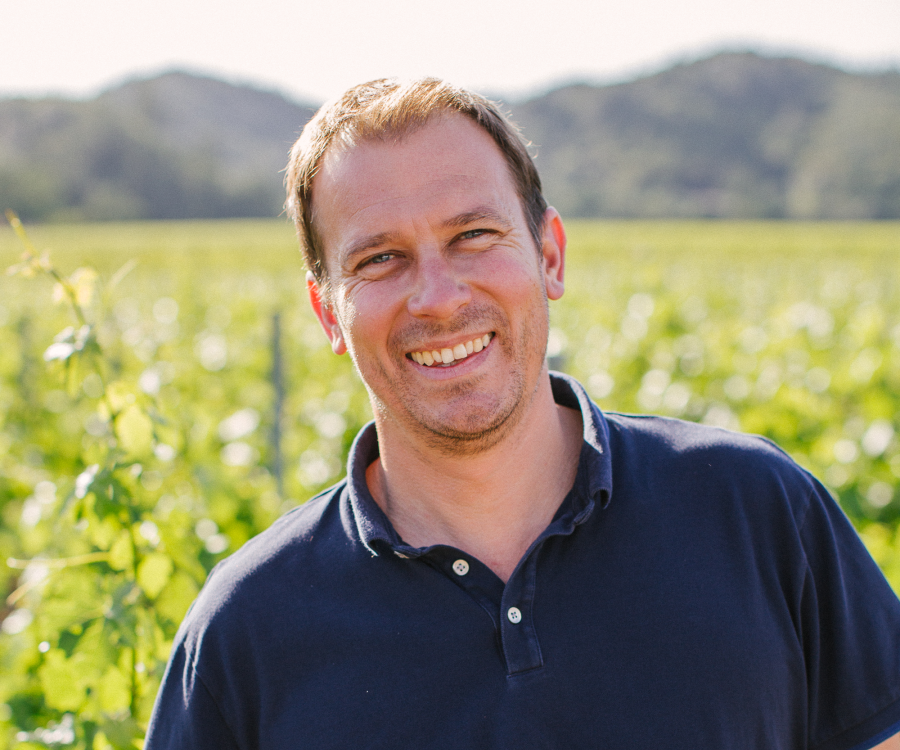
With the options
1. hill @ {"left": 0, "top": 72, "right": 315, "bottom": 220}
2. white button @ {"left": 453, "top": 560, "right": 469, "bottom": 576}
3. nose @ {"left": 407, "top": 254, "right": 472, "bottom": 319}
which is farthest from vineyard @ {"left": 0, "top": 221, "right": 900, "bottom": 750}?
hill @ {"left": 0, "top": 72, "right": 315, "bottom": 220}

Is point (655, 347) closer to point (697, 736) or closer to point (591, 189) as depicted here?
point (697, 736)

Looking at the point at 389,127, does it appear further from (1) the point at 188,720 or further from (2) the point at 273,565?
(1) the point at 188,720

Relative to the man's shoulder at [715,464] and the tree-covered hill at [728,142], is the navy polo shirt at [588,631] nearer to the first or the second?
the man's shoulder at [715,464]

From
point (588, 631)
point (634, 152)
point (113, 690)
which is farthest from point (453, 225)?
point (634, 152)

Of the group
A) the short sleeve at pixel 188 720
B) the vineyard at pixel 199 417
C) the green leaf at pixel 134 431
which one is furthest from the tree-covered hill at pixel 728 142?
the short sleeve at pixel 188 720

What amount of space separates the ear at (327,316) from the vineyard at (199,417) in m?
0.39

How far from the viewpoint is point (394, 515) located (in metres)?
1.66

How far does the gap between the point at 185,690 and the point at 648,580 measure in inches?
33.2

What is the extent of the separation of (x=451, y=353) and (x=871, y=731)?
100 cm

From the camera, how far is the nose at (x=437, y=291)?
5.00 ft

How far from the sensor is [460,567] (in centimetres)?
147

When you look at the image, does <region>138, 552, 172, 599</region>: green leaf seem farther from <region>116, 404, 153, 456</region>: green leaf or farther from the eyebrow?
the eyebrow

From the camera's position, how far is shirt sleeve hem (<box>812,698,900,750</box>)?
1.43 metres

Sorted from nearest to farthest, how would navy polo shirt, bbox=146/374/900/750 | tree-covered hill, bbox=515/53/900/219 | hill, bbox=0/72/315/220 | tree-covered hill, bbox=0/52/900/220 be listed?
navy polo shirt, bbox=146/374/900/750 < tree-covered hill, bbox=0/52/900/220 < hill, bbox=0/72/315/220 < tree-covered hill, bbox=515/53/900/219
